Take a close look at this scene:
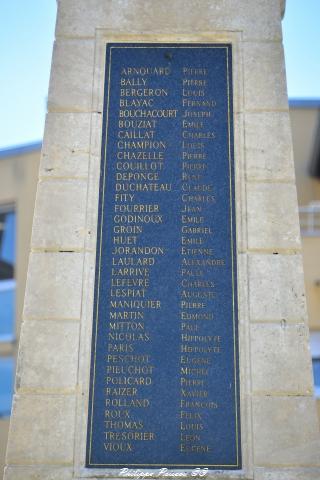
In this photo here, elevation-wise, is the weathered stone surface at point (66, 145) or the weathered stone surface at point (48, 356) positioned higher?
the weathered stone surface at point (66, 145)

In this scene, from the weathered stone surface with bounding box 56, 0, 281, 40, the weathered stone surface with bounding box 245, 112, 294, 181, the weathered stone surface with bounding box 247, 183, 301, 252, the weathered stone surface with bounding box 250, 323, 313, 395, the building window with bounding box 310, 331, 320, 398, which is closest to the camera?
the weathered stone surface with bounding box 250, 323, 313, 395

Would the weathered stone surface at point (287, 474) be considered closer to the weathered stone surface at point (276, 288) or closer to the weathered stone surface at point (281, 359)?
the weathered stone surface at point (281, 359)

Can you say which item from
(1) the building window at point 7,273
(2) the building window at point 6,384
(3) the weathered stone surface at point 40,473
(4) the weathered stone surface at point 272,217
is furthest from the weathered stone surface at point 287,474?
(1) the building window at point 7,273

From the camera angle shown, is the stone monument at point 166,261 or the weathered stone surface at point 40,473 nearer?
the weathered stone surface at point 40,473

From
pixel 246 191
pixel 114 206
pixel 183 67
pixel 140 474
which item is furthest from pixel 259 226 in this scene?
pixel 140 474

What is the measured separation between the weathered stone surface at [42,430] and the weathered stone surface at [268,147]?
97.9 inches

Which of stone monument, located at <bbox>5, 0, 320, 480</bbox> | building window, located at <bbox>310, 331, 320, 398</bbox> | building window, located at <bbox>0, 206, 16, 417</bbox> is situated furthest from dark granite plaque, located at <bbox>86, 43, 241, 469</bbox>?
building window, located at <bbox>0, 206, 16, 417</bbox>

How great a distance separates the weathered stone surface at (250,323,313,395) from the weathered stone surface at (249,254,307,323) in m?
0.11

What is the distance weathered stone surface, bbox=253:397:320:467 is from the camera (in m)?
5.60

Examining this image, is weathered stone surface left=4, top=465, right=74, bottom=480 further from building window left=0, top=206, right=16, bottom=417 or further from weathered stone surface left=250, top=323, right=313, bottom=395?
building window left=0, top=206, right=16, bottom=417

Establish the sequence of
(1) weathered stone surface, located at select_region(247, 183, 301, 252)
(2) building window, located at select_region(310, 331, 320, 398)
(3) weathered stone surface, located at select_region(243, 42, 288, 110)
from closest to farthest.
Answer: (1) weathered stone surface, located at select_region(247, 183, 301, 252) < (3) weathered stone surface, located at select_region(243, 42, 288, 110) < (2) building window, located at select_region(310, 331, 320, 398)

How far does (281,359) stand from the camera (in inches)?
231

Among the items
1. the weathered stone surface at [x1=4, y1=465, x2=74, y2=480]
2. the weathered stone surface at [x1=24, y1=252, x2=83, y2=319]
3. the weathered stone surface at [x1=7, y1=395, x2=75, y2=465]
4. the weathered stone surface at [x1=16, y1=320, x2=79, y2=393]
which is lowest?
the weathered stone surface at [x1=4, y1=465, x2=74, y2=480]

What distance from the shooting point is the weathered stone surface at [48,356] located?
584cm
